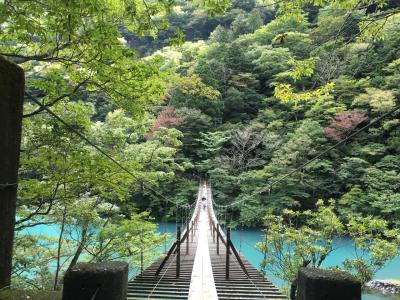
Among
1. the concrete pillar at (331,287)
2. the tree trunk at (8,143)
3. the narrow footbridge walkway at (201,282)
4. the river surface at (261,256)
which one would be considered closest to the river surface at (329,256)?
the river surface at (261,256)

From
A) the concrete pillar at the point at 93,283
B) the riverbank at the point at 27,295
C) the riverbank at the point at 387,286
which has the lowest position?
the riverbank at the point at 387,286

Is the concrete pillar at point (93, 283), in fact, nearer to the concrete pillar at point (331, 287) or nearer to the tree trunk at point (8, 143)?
the tree trunk at point (8, 143)

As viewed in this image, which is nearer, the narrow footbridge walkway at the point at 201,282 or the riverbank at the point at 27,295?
the riverbank at the point at 27,295

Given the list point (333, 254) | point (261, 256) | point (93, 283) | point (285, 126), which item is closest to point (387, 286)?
point (261, 256)

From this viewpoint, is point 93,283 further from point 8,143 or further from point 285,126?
point 285,126

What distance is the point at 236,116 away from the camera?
2056 centimetres

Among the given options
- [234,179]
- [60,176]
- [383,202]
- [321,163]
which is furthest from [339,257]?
[60,176]

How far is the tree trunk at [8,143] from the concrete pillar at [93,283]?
235 mm

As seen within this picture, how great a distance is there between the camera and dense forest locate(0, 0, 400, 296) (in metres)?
2.67

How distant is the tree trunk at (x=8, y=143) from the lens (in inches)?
36.6

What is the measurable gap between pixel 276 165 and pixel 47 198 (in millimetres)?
11550

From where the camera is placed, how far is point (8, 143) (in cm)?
94

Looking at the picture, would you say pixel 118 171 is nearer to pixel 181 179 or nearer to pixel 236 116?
pixel 181 179

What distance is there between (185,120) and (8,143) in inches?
676
